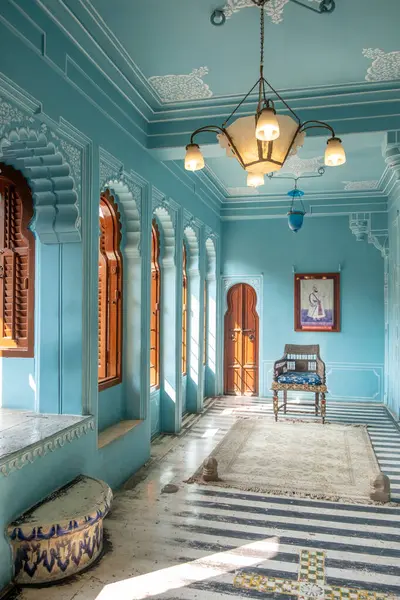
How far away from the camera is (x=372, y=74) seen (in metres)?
4.45

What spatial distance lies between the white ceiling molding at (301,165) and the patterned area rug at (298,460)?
3.93 metres

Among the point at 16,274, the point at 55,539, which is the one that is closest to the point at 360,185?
the point at 16,274

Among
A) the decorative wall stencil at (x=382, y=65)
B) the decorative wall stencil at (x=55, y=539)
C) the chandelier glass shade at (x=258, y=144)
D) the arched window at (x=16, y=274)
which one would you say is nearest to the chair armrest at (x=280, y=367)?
the arched window at (x=16, y=274)

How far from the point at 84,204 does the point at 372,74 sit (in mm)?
2866

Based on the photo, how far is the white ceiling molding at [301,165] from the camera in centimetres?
713

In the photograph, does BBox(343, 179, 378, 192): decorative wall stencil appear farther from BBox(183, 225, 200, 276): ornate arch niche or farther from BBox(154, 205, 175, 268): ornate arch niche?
BBox(154, 205, 175, 268): ornate arch niche

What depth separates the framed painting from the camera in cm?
923

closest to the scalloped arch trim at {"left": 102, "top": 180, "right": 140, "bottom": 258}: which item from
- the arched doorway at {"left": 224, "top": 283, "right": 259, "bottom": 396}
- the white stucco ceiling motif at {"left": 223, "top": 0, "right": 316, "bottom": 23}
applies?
the white stucco ceiling motif at {"left": 223, "top": 0, "right": 316, "bottom": 23}

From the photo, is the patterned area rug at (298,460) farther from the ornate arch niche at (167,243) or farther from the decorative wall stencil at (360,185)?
the decorative wall stencil at (360,185)

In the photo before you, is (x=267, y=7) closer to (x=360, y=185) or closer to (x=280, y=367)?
(x=360, y=185)

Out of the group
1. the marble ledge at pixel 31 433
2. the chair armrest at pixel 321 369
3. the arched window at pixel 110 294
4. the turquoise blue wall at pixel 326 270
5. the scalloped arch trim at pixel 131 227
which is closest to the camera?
the marble ledge at pixel 31 433

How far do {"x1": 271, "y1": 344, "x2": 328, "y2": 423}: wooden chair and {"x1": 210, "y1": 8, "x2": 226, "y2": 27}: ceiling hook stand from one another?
5351 mm

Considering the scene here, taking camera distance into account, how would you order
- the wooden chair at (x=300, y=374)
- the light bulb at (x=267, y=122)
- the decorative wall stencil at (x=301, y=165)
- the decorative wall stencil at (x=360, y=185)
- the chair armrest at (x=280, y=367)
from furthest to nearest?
A: the decorative wall stencil at (x=360, y=185)
the chair armrest at (x=280, y=367)
the wooden chair at (x=300, y=374)
the decorative wall stencil at (x=301, y=165)
the light bulb at (x=267, y=122)

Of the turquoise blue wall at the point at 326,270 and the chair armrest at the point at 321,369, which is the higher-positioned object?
the turquoise blue wall at the point at 326,270
